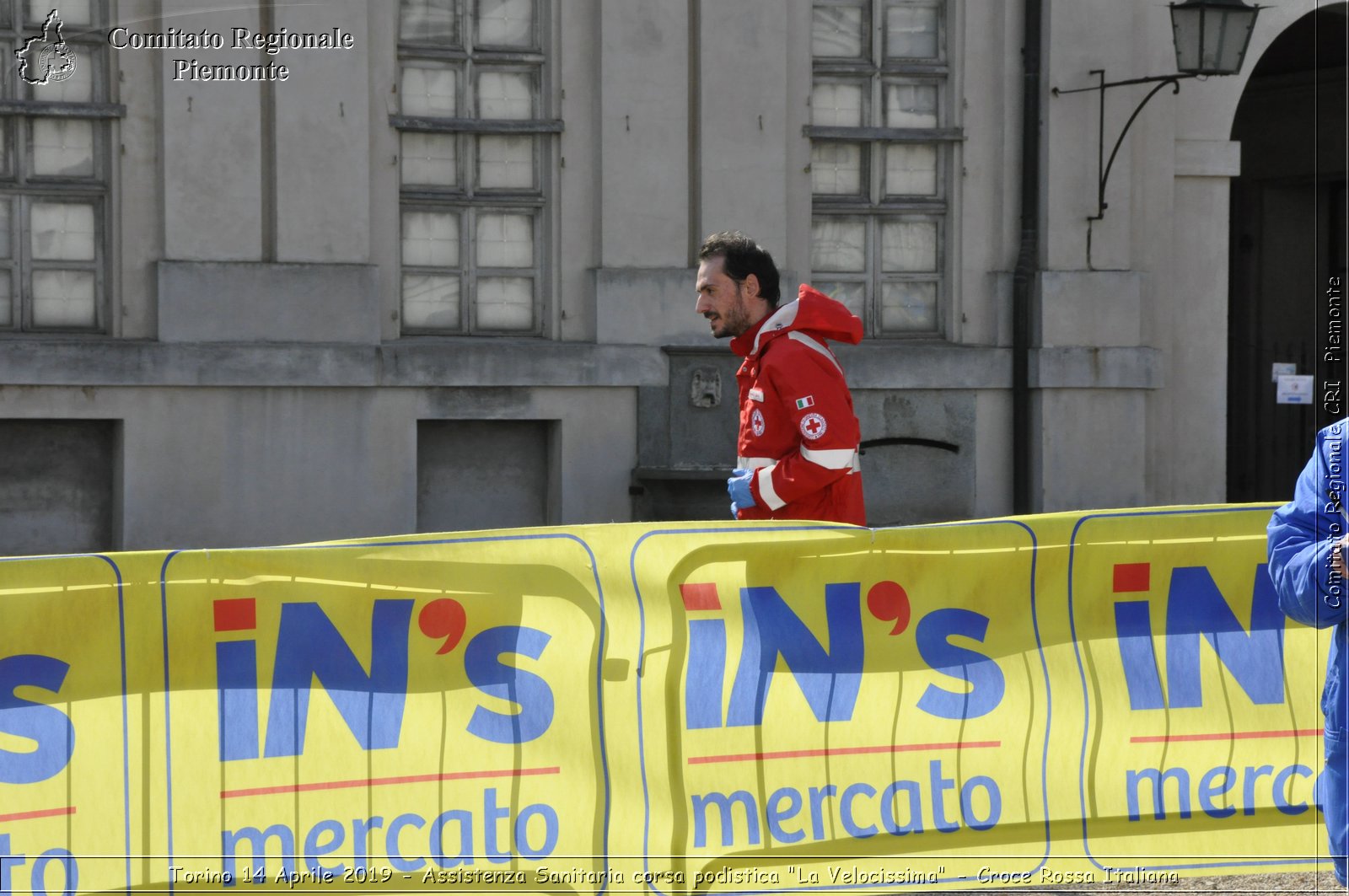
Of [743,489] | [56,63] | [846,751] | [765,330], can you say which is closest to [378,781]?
[846,751]

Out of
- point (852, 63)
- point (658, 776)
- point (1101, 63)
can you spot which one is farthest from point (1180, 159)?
point (658, 776)

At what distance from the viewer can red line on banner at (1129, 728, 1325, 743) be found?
5441mm

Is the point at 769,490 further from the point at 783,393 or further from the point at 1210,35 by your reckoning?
the point at 1210,35

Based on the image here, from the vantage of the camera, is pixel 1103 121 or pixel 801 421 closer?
pixel 801 421

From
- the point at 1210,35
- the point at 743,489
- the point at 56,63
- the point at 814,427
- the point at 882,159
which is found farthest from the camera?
the point at 882,159

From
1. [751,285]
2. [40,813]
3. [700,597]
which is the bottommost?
[40,813]

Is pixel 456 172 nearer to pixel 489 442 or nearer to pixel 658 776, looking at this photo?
pixel 489 442

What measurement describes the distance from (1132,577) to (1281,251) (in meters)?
13.3

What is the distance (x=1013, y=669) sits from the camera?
5.42 metres

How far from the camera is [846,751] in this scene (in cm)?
520

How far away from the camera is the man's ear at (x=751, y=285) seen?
5.85 metres

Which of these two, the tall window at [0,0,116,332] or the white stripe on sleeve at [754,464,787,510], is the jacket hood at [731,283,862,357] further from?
the tall window at [0,0,116,332]

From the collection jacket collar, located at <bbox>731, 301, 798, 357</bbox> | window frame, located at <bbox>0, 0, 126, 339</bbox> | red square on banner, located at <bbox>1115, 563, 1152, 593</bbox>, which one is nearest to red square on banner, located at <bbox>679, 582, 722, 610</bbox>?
jacket collar, located at <bbox>731, 301, 798, 357</bbox>

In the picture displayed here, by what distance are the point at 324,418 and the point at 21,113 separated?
116 inches
